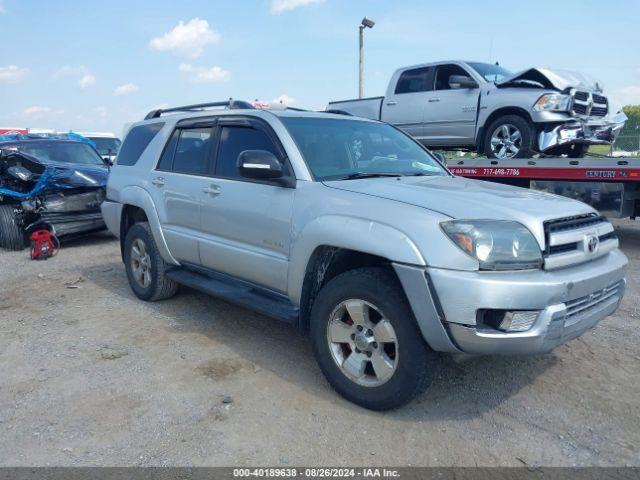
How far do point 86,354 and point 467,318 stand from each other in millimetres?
2945

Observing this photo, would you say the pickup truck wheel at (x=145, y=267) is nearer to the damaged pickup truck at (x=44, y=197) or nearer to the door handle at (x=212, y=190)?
the door handle at (x=212, y=190)

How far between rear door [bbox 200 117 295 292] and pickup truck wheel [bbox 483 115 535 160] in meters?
5.17

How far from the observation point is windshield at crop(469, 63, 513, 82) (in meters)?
8.73

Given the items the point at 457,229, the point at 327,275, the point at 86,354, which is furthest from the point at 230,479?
the point at 86,354

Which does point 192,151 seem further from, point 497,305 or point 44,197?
point 44,197

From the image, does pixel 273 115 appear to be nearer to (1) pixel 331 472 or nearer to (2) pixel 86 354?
(2) pixel 86 354

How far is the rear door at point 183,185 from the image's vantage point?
458cm

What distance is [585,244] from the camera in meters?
3.18

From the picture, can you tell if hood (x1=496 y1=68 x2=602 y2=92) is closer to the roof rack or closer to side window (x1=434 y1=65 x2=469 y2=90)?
side window (x1=434 y1=65 x2=469 y2=90)

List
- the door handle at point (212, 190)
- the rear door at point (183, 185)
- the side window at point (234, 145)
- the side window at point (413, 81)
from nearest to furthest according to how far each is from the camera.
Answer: the side window at point (234, 145) → the door handle at point (212, 190) → the rear door at point (183, 185) → the side window at point (413, 81)

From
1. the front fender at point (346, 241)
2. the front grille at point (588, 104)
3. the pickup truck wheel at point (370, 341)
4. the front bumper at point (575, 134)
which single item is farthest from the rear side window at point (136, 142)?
the front grille at point (588, 104)

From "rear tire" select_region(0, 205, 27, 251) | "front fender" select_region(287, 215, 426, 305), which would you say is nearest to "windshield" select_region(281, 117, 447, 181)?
"front fender" select_region(287, 215, 426, 305)

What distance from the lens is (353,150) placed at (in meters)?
4.15

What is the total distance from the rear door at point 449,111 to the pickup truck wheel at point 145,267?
550 cm
